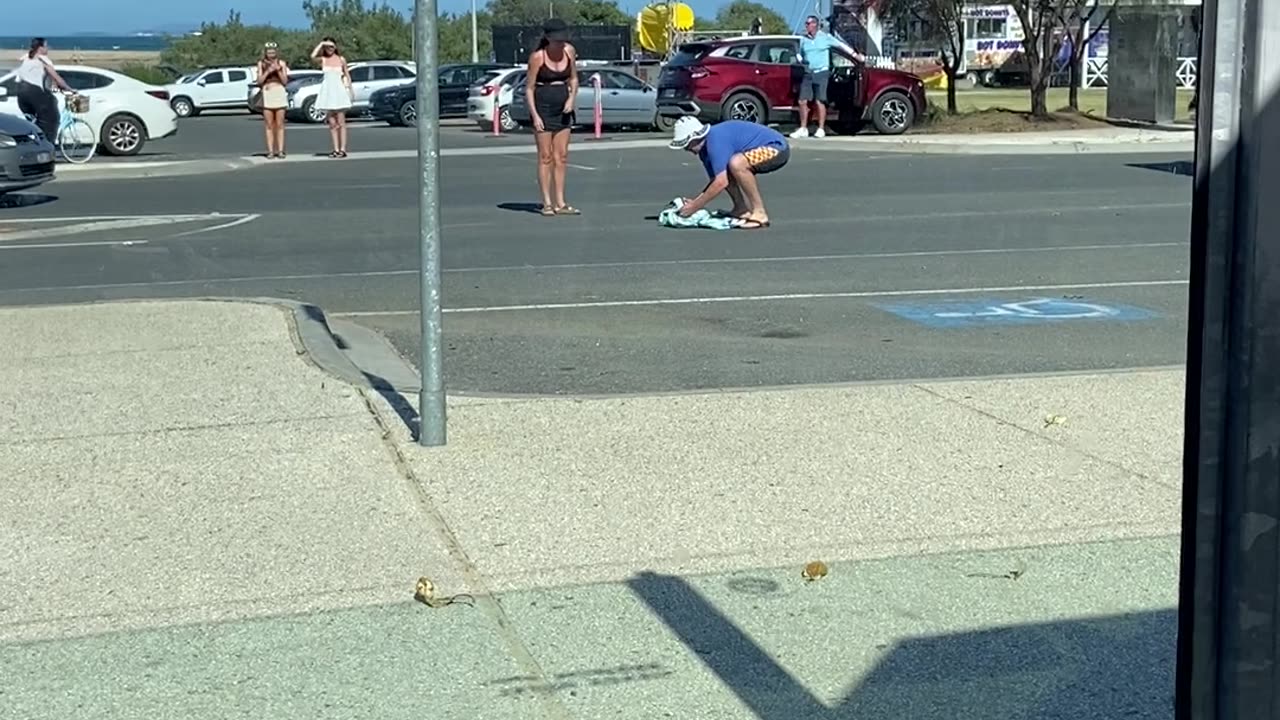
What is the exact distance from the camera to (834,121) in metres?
29.1

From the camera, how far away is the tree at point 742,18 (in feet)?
292

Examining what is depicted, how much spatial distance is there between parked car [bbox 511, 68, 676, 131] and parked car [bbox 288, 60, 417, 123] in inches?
358

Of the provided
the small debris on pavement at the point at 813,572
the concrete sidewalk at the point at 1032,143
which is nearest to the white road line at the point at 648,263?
the small debris on pavement at the point at 813,572

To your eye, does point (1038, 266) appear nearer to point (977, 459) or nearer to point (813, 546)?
point (977, 459)

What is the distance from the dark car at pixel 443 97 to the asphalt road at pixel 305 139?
309mm

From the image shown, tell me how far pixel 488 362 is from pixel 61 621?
4.18 m

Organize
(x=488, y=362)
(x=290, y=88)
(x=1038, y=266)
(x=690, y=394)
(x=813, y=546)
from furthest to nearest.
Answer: (x=290, y=88) < (x=1038, y=266) < (x=488, y=362) < (x=690, y=394) < (x=813, y=546)

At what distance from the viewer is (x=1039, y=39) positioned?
2944cm

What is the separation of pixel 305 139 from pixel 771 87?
9422mm

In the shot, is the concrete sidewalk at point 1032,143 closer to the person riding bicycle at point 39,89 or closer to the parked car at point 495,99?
the parked car at point 495,99

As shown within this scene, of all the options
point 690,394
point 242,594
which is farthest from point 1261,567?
point 690,394

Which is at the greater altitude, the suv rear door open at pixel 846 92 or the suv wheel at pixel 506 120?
the suv rear door open at pixel 846 92

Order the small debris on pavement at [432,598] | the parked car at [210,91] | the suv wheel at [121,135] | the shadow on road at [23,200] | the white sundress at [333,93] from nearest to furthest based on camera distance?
the small debris on pavement at [432,598] → the shadow on road at [23,200] → the white sundress at [333,93] → the suv wheel at [121,135] → the parked car at [210,91]

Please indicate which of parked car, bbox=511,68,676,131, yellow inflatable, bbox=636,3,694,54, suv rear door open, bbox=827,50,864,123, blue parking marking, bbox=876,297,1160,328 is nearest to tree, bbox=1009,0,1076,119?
suv rear door open, bbox=827,50,864,123
